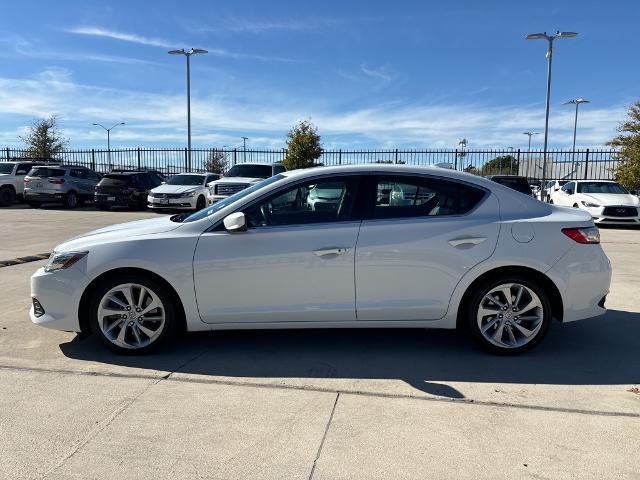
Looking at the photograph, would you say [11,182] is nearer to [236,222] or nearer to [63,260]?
[63,260]

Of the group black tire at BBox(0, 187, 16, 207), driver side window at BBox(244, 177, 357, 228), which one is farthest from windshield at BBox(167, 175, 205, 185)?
driver side window at BBox(244, 177, 357, 228)

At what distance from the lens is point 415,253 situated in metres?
4.24

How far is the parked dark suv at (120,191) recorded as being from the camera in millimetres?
20375

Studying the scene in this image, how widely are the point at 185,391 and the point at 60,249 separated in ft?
5.55

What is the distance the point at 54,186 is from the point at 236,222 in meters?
19.7

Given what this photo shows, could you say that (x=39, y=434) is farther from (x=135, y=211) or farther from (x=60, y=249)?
(x=135, y=211)

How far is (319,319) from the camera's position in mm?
4320

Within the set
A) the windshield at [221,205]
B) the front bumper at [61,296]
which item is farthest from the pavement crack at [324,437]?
the front bumper at [61,296]

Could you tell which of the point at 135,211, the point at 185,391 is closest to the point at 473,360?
the point at 185,391

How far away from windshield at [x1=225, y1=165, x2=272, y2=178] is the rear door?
1447 cm

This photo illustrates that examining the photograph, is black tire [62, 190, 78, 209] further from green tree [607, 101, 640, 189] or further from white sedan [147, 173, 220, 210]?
green tree [607, 101, 640, 189]

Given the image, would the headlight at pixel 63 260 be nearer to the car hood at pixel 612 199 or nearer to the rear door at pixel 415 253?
the rear door at pixel 415 253

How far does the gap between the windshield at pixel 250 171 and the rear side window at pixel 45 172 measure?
7.63m

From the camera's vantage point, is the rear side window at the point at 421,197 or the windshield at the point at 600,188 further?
the windshield at the point at 600,188
